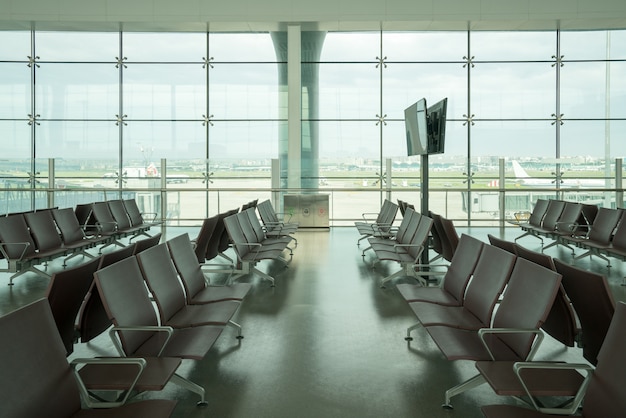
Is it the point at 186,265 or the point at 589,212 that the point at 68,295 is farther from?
the point at 589,212

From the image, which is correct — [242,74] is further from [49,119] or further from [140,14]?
[49,119]

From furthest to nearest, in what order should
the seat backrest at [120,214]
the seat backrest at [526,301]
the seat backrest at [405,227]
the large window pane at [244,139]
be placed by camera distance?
the large window pane at [244,139]
the seat backrest at [120,214]
the seat backrest at [405,227]
the seat backrest at [526,301]

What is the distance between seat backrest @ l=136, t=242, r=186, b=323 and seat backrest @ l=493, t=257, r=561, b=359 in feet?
6.92

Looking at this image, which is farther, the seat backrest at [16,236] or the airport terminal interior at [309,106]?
the airport terminal interior at [309,106]

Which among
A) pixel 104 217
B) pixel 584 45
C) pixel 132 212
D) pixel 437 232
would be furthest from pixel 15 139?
pixel 584 45

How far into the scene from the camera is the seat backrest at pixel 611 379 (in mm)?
1887

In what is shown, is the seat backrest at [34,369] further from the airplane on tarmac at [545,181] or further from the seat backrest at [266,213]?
the airplane on tarmac at [545,181]

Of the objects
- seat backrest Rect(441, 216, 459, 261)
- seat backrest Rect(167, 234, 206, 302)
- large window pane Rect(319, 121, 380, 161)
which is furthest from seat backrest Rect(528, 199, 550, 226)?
seat backrest Rect(167, 234, 206, 302)

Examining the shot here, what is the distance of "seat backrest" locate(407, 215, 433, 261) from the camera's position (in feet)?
18.1

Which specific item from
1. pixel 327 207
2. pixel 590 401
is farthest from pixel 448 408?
pixel 327 207

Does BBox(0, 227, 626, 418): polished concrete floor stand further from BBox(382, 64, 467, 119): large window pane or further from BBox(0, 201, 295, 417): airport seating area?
BBox(382, 64, 467, 119): large window pane

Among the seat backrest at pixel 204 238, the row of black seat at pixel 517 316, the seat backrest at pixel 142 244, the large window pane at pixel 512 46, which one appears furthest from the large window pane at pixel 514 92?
the seat backrest at pixel 142 244

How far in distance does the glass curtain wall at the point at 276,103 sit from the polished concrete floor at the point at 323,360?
299 inches

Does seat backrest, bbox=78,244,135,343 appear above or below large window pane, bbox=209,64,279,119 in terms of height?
below
